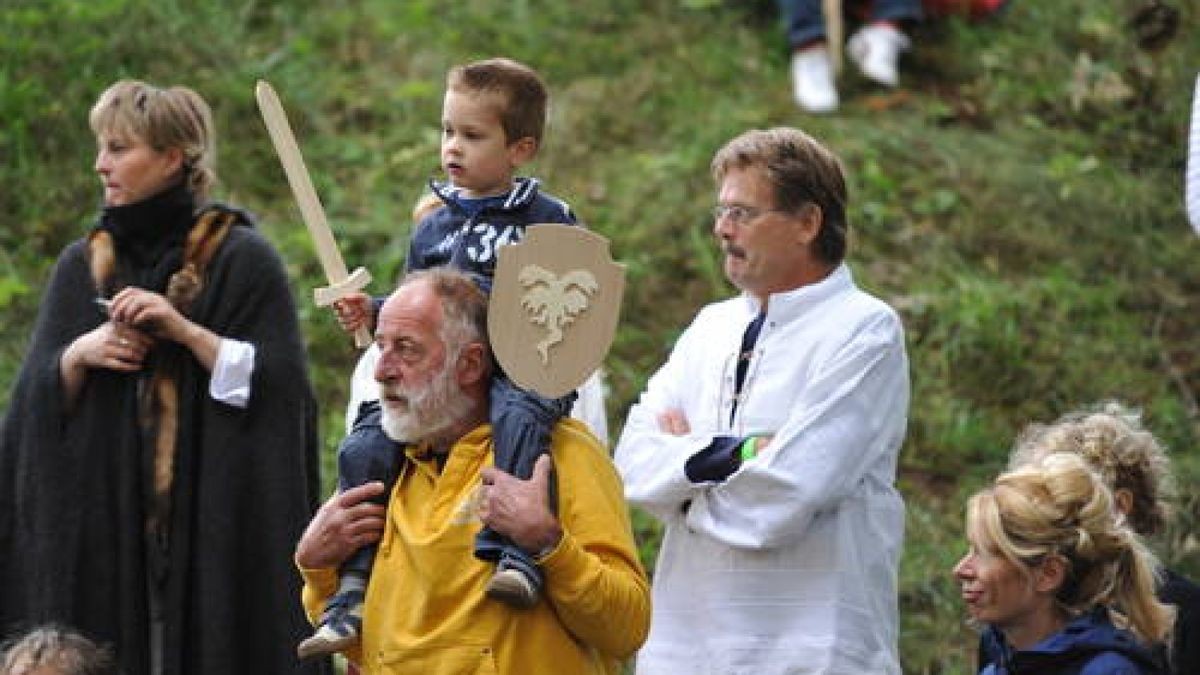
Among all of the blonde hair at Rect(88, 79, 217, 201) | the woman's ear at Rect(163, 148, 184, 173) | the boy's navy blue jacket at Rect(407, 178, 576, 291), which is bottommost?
the boy's navy blue jacket at Rect(407, 178, 576, 291)

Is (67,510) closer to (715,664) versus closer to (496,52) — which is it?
(715,664)

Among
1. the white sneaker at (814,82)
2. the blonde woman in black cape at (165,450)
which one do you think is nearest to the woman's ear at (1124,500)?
the blonde woman in black cape at (165,450)

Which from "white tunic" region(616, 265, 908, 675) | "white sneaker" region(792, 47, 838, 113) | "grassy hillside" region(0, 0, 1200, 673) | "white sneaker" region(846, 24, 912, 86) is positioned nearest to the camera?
"white tunic" region(616, 265, 908, 675)

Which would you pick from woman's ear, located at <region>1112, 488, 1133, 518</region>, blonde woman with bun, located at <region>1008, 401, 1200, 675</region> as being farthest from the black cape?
woman's ear, located at <region>1112, 488, 1133, 518</region>

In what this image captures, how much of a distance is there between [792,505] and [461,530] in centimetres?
87

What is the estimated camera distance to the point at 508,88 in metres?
5.93

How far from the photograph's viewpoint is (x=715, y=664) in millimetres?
5629

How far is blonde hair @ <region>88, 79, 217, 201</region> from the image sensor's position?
6.62 metres

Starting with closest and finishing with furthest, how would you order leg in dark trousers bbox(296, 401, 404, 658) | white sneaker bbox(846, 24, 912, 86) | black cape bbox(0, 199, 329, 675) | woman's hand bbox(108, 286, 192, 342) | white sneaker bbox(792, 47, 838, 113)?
leg in dark trousers bbox(296, 401, 404, 658) < woman's hand bbox(108, 286, 192, 342) < black cape bbox(0, 199, 329, 675) < white sneaker bbox(792, 47, 838, 113) < white sneaker bbox(846, 24, 912, 86)

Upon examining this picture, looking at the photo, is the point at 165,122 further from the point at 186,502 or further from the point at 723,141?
the point at 723,141

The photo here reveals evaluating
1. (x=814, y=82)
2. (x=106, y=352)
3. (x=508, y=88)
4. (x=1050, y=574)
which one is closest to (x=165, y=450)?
(x=106, y=352)

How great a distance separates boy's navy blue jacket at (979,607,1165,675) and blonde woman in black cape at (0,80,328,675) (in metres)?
2.38

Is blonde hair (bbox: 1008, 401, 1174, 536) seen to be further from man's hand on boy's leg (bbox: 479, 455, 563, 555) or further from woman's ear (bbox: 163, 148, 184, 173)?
woman's ear (bbox: 163, 148, 184, 173)

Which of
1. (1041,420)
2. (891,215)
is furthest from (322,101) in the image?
(1041,420)
